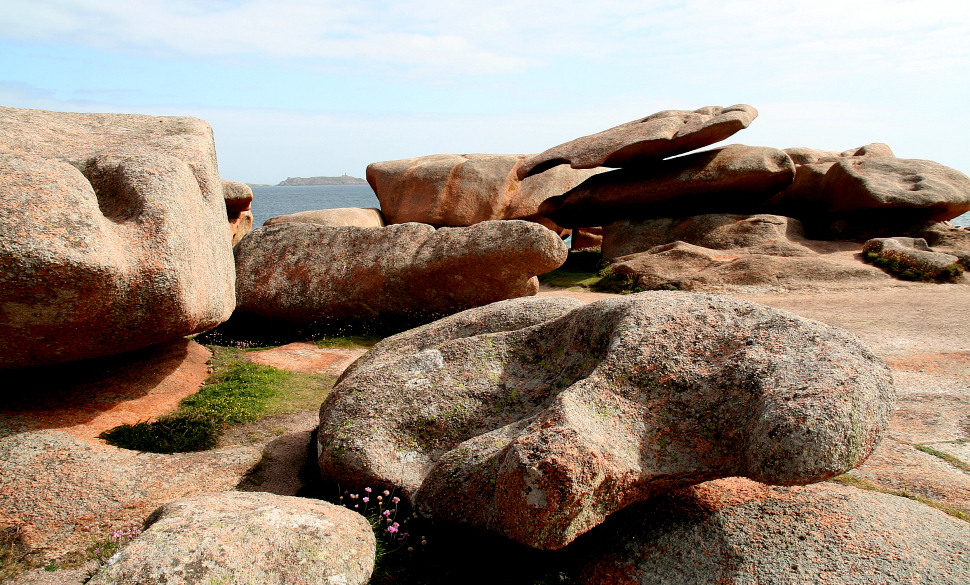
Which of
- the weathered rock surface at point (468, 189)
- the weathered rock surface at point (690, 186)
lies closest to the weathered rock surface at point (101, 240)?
the weathered rock surface at point (690, 186)

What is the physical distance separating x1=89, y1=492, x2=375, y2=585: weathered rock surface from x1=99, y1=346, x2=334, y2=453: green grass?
185 cm

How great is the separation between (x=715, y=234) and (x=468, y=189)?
7.61 m

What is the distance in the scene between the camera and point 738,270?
44.9 feet

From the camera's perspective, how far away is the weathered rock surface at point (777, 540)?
326cm

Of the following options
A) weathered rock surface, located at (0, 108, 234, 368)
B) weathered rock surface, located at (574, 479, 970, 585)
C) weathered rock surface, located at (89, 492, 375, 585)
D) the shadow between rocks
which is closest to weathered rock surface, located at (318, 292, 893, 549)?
weathered rock surface, located at (574, 479, 970, 585)

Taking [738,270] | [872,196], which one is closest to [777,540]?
[738,270]

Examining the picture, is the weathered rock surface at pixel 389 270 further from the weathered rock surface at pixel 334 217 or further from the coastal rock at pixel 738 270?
the weathered rock surface at pixel 334 217

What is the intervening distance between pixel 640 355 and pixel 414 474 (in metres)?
1.58

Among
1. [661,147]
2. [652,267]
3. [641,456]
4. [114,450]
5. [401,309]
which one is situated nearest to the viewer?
[641,456]

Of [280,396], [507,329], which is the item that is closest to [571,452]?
[507,329]

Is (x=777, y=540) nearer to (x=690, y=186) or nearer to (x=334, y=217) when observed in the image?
(x=690, y=186)

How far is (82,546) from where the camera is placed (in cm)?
412

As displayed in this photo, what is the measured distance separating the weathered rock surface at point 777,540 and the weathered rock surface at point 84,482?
2.75m

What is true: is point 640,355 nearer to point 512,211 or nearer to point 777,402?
point 777,402
